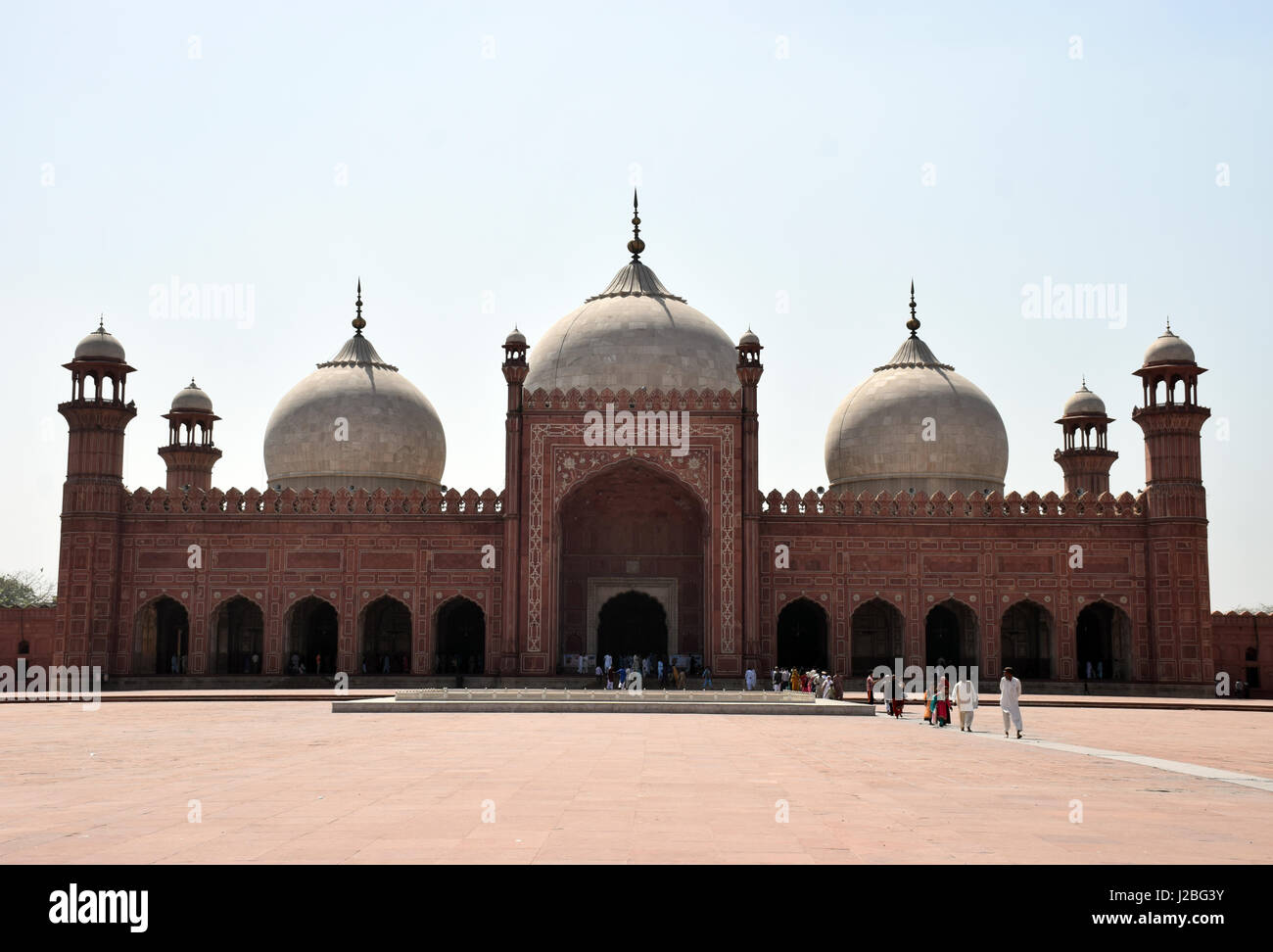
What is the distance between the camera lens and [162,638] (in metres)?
28.7

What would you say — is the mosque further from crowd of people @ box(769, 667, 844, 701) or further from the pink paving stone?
the pink paving stone

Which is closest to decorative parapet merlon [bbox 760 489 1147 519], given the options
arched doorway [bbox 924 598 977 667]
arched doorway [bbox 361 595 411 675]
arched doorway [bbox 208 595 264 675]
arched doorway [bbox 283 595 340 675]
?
arched doorway [bbox 924 598 977 667]

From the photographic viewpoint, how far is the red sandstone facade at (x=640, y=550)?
85.6ft

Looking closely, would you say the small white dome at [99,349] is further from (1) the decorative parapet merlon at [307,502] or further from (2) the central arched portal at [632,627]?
(2) the central arched portal at [632,627]

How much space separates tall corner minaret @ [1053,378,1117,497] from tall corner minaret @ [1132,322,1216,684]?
602cm

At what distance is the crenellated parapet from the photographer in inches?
1033

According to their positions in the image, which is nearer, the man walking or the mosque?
the man walking

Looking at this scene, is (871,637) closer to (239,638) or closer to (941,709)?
(941,709)

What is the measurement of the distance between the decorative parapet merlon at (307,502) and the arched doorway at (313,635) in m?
2.15

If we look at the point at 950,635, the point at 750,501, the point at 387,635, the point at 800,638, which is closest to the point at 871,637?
the point at 800,638

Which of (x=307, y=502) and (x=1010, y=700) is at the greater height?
(x=307, y=502)

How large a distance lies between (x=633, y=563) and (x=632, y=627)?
149 centimetres
